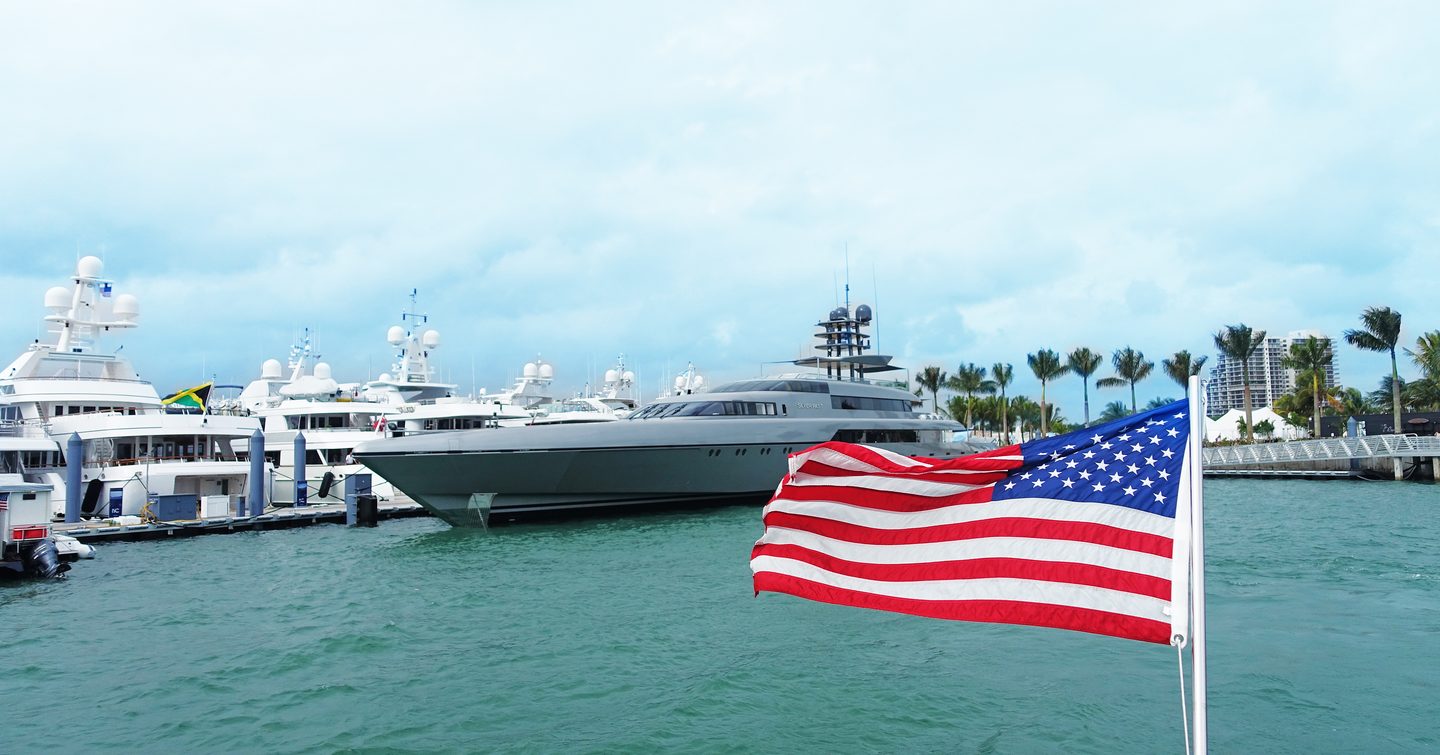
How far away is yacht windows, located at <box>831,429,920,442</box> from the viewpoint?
3488 centimetres

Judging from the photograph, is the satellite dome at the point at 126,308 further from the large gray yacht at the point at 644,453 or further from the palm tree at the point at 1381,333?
the palm tree at the point at 1381,333

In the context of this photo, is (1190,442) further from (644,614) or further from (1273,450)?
(1273,450)

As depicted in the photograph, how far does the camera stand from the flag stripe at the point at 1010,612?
430cm

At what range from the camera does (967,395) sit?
102875 millimetres

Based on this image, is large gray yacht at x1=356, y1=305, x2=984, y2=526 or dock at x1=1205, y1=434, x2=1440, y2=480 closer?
large gray yacht at x1=356, y1=305, x2=984, y2=526

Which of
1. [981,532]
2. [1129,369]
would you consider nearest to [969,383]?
[1129,369]

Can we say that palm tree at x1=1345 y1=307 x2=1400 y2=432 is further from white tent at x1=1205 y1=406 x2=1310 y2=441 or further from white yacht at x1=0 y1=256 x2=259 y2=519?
white yacht at x1=0 y1=256 x2=259 y2=519

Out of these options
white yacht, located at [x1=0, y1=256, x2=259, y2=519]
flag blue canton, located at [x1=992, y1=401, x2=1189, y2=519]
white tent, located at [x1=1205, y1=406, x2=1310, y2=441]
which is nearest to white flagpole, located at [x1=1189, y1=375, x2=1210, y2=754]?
flag blue canton, located at [x1=992, y1=401, x2=1189, y2=519]

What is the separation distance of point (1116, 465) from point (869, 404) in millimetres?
33625

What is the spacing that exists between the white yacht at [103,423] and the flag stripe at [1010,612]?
1292 inches

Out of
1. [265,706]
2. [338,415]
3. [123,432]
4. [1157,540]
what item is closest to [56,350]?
[123,432]

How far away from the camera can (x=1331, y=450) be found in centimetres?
4678

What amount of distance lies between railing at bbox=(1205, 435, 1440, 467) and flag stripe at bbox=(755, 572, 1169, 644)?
163ft

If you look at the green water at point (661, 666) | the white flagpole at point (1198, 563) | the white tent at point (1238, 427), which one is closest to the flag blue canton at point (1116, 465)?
the white flagpole at point (1198, 563)
